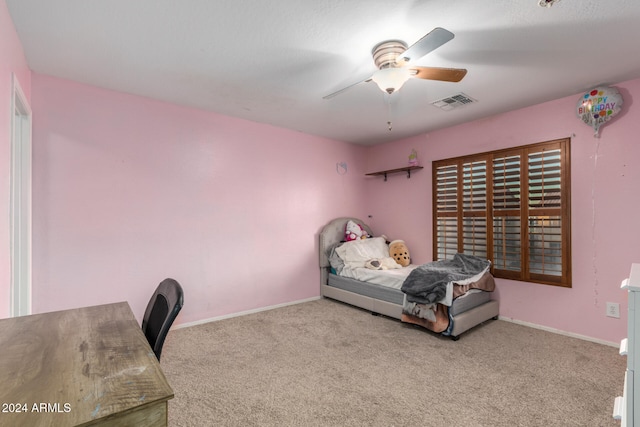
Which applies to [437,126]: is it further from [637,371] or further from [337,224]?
[637,371]

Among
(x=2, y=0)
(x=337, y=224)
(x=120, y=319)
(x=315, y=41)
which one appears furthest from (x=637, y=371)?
(x=337, y=224)

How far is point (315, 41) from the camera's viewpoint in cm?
200

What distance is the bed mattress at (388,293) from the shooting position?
Answer: 2.90 meters

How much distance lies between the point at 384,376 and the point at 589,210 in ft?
7.81

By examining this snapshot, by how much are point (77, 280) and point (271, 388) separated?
1951mm

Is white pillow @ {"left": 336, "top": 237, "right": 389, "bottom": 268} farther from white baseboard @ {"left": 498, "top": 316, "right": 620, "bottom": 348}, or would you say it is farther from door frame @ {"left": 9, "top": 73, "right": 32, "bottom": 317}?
door frame @ {"left": 9, "top": 73, "right": 32, "bottom": 317}

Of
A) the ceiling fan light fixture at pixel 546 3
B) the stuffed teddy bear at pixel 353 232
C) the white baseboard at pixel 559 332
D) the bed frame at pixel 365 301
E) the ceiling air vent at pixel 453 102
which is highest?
the ceiling fan light fixture at pixel 546 3

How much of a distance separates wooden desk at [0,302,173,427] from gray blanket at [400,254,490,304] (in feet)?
8.02

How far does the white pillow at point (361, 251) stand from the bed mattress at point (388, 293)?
0.25 meters

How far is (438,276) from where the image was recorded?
2936 mm

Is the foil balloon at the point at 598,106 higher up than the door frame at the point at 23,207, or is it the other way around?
the foil balloon at the point at 598,106

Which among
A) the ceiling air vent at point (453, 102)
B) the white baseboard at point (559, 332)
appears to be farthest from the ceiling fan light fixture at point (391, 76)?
the white baseboard at point (559, 332)

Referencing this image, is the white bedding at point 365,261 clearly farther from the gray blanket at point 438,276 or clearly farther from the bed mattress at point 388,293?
the gray blanket at point 438,276

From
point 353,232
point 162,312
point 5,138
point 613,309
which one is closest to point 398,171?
point 353,232
